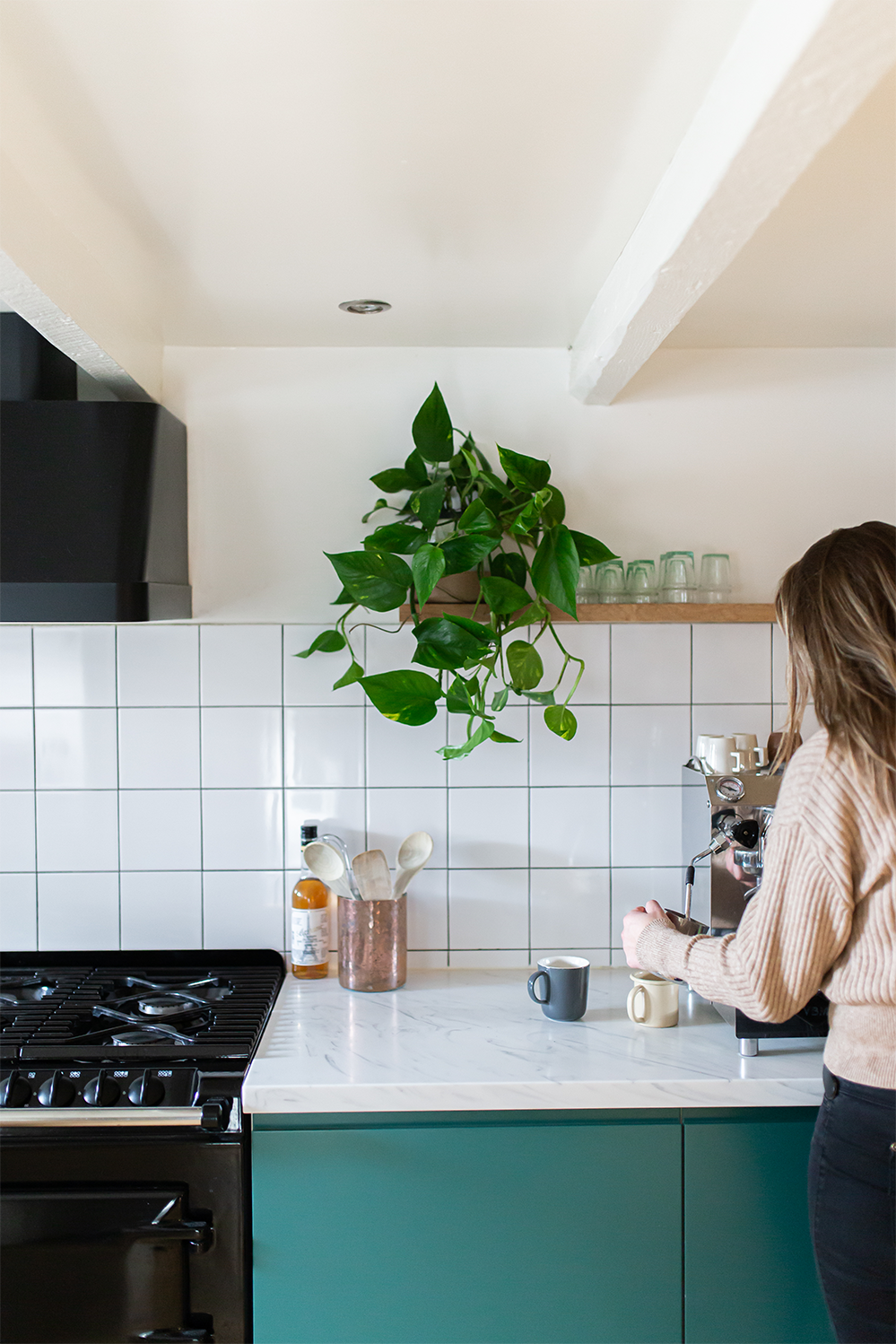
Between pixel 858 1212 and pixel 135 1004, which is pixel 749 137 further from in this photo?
pixel 135 1004

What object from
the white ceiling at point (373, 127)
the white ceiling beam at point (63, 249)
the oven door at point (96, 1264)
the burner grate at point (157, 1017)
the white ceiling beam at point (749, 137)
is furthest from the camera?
the burner grate at point (157, 1017)

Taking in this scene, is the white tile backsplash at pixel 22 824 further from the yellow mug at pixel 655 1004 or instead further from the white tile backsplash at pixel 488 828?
the yellow mug at pixel 655 1004

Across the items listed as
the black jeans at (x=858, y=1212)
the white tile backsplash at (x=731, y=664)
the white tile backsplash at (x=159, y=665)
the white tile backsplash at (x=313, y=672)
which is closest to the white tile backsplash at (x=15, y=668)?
the white tile backsplash at (x=159, y=665)

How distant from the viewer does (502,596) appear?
1771 mm

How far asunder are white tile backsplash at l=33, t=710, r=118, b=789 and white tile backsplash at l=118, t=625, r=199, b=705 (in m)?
0.08

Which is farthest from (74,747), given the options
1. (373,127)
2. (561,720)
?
(373,127)

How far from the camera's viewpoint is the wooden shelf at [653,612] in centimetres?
187

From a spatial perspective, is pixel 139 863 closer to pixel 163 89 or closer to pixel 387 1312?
pixel 387 1312

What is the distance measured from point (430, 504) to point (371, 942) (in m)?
0.85

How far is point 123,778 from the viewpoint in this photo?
6.72ft

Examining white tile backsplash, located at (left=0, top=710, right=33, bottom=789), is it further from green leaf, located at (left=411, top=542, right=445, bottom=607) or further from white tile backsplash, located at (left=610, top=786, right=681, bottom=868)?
white tile backsplash, located at (left=610, top=786, right=681, bottom=868)

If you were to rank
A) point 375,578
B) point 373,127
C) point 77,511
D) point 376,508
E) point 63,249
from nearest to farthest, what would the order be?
1. point 373,127
2. point 63,249
3. point 77,511
4. point 375,578
5. point 376,508

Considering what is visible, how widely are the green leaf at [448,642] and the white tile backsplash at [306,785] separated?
0.90 ft

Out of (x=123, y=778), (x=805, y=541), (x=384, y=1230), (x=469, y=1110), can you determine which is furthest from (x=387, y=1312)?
(x=805, y=541)
